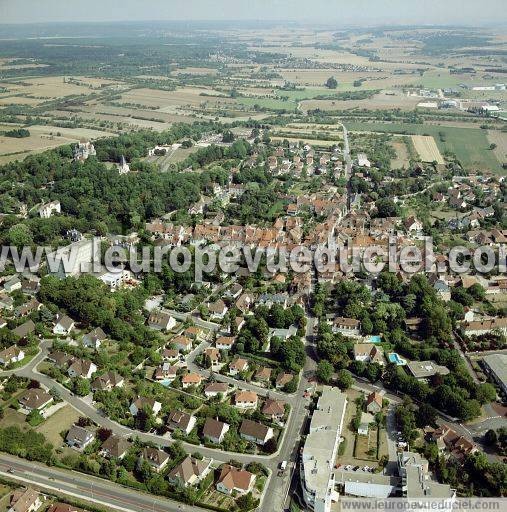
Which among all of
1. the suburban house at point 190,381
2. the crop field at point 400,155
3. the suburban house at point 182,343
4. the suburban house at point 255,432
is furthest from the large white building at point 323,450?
the crop field at point 400,155

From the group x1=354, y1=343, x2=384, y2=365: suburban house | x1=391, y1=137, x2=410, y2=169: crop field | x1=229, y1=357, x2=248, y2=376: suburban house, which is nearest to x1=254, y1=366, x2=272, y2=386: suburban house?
x1=229, y1=357, x2=248, y2=376: suburban house

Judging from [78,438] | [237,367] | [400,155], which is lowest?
[237,367]

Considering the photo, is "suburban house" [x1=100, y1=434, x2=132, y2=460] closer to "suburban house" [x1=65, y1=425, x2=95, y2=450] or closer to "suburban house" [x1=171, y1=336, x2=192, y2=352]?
"suburban house" [x1=65, y1=425, x2=95, y2=450]

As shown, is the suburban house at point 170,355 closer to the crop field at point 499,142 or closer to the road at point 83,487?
the road at point 83,487

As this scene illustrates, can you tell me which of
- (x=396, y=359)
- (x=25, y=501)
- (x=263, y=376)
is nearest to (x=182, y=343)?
(x=263, y=376)

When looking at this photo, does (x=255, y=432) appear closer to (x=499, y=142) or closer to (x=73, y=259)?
(x=73, y=259)

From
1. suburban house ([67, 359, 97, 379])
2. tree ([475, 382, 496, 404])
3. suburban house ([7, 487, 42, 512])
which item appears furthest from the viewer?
suburban house ([67, 359, 97, 379])
